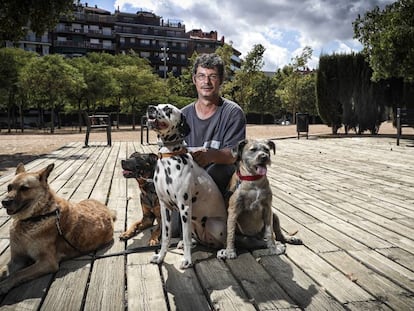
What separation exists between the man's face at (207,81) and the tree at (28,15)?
33.7 ft

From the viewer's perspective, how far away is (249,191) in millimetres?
2793

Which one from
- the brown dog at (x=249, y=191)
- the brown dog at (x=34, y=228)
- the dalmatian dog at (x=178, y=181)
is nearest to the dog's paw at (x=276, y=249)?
the brown dog at (x=249, y=191)

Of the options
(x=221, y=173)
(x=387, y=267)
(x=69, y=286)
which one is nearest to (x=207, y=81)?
(x=221, y=173)

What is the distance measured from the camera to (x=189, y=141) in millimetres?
3305

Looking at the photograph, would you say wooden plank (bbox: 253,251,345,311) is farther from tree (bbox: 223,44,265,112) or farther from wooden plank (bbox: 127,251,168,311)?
tree (bbox: 223,44,265,112)

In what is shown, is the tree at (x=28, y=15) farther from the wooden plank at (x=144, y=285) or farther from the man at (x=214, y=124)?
the wooden plank at (x=144, y=285)

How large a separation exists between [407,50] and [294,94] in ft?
113

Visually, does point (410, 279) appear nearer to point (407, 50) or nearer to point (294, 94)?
point (407, 50)

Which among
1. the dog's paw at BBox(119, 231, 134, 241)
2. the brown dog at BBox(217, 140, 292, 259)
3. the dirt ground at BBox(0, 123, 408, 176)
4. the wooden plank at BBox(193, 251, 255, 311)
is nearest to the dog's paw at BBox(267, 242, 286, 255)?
the brown dog at BBox(217, 140, 292, 259)

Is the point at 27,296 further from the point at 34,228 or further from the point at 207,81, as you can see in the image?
the point at 207,81

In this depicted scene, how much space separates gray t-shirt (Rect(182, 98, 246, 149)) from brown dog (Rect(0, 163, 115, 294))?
1268 mm

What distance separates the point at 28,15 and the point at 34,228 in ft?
36.5

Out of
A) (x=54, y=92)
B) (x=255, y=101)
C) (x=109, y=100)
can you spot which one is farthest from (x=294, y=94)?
(x=54, y=92)

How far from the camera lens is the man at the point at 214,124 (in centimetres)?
301
